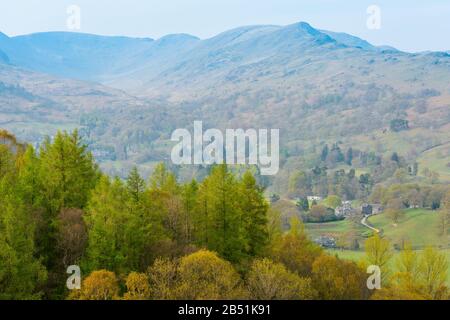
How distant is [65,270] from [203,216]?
46.1 ft

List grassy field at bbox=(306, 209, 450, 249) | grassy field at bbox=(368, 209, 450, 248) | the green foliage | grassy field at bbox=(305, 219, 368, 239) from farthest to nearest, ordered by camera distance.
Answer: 1. grassy field at bbox=(305, 219, 368, 239)
2. grassy field at bbox=(306, 209, 450, 249)
3. grassy field at bbox=(368, 209, 450, 248)
4. the green foliage

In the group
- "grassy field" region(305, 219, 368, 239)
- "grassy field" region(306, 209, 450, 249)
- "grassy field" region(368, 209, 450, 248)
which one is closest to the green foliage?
"grassy field" region(306, 209, 450, 249)

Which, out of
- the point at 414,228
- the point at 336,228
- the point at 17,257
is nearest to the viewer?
the point at 17,257

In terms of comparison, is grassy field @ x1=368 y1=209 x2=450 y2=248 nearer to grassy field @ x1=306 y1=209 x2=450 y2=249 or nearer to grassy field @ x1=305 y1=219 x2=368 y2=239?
grassy field @ x1=306 y1=209 x2=450 y2=249

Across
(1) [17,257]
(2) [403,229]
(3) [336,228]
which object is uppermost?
(1) [17,257]

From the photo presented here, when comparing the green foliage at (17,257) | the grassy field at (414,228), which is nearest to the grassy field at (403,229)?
the grassy field at (414,228)

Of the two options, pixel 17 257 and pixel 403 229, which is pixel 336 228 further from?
pixel 17 257

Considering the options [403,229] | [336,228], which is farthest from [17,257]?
[403,229]

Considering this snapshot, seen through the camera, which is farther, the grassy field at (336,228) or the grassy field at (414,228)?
the grassy field at (336,228)

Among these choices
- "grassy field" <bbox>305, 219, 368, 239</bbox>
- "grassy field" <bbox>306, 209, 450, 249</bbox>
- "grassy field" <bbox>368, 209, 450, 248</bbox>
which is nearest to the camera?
"grassy field" <bbox>368, 209, 450, 248</bbox>

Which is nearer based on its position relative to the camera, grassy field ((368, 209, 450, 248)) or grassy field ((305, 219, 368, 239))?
grassy field ((368, 209, 450, 248))

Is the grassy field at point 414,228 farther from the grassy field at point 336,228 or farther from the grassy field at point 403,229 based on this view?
the grassy field at point 336,228

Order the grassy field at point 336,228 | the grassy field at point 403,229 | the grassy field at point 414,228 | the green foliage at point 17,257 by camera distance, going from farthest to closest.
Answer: the grassy field at point 336,228 → the grassy field at point 403,229 → the grassy field at point 414,228 → the green foliage at point 17,257

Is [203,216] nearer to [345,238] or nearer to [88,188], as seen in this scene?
[88,188]
